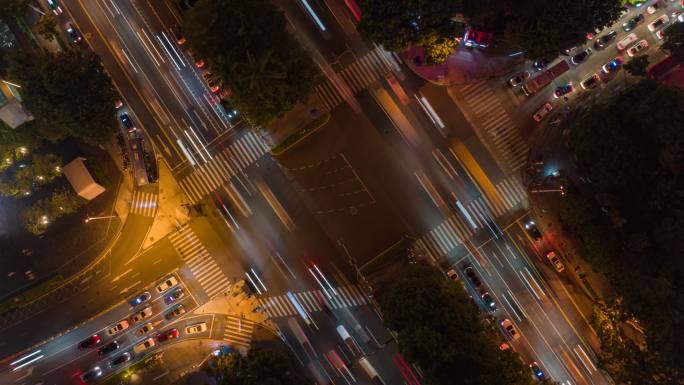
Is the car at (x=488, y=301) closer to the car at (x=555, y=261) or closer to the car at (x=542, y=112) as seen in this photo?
the car at (x=555, y=261)

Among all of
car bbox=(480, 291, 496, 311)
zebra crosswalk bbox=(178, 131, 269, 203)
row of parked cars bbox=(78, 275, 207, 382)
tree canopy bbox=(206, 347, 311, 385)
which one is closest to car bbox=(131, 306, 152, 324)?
row of parked cars bbox=(78, 275, 207, 382)

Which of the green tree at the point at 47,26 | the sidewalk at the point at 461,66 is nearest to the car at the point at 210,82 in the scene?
the green tree at the point at 47,26

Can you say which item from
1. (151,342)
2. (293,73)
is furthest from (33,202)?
(293,73)

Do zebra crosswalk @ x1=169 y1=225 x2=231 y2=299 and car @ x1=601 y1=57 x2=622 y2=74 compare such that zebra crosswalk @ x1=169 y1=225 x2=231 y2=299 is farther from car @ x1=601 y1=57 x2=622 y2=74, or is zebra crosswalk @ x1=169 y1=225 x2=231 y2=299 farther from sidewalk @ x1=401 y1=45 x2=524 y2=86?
car @ x1=601 y1=57 x2=622 y2=74

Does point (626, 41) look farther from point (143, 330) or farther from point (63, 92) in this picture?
point (143, 330)

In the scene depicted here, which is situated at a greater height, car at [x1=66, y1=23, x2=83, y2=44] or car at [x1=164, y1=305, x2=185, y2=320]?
car at [x1=66, y1=23, x2=83, y2=44]

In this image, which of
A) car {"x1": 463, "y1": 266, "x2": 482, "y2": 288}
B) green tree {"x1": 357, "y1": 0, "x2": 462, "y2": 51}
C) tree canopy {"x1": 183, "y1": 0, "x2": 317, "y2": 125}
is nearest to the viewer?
tree canopy {"x1": 183, "y1": 0, "x2": 317, "y2": 125}
